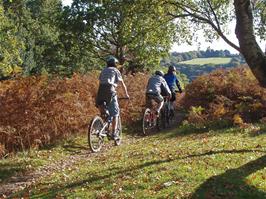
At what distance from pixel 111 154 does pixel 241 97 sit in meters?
7.79

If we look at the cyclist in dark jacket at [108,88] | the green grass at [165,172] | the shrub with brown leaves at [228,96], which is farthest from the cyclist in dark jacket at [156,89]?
the cyclist in dark jacket at [108,88]

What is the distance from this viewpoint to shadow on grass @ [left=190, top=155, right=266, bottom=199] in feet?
24.6

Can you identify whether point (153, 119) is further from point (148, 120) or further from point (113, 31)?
point (113, 31)

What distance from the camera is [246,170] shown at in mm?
8992

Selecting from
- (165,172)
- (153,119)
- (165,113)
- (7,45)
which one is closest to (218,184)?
(165,172)

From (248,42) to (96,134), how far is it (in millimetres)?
4957

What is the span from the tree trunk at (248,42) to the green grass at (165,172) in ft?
5.90

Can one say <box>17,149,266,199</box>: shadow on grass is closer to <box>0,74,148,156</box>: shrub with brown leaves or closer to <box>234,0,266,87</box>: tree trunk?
→ <box>234,0,266,87</box>: tree trunk

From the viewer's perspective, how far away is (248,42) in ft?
32.1

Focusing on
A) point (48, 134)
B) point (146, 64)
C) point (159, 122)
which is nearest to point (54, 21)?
point (146, 64)

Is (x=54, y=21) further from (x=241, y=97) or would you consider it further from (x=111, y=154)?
(x=111, y=154)

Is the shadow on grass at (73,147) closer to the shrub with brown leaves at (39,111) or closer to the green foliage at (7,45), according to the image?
the shrub with brown leaves at (39,111)

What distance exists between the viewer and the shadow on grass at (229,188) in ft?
24.6

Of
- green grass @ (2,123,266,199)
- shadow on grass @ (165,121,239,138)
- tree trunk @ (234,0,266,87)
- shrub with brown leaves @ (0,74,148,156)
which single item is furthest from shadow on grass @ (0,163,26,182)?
shadow on grass @ (165,121,239,138)
